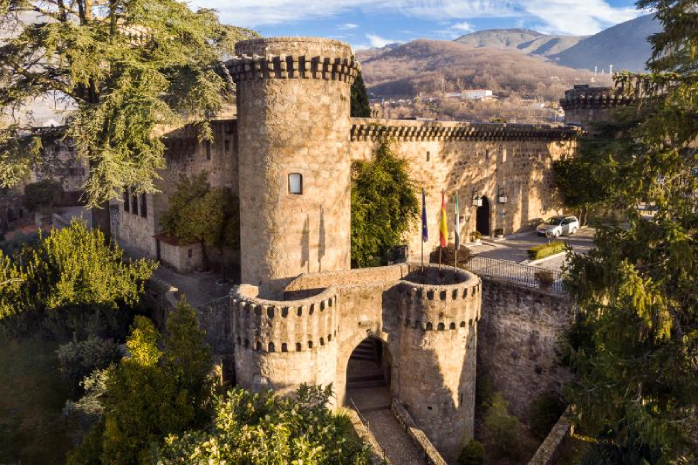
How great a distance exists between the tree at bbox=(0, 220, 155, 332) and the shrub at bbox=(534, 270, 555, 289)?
17.2 metres

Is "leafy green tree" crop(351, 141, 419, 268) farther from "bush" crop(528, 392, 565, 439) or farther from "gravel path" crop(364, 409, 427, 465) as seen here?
"bush" crop(528, 392, 565, 439)

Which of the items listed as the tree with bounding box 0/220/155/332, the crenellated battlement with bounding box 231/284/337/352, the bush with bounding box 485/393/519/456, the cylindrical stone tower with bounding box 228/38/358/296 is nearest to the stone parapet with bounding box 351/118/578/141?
the cylindrical stone tower with bounding box 228/38/358/296

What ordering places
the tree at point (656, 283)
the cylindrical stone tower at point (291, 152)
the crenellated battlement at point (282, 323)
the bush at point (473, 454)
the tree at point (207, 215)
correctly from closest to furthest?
the tree at point (656, 283)
the crenellated battlement at point (282, 323)
the bush at point (473, 454)
the cylindrical stone tower at point (291, 152)
the tree at point (207, 215)

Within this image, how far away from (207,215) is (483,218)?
659 inches

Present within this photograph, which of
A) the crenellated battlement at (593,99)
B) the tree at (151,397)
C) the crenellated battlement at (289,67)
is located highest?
the crenellated battlement at (593,99)

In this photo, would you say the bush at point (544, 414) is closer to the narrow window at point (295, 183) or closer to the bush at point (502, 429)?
the bush at point (502, 429)

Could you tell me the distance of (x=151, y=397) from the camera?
14.6 metres

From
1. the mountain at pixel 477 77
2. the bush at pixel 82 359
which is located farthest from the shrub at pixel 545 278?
the mountain at pixel 477 77

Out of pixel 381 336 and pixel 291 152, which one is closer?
pixel 381 336

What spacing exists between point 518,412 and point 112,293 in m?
18.3

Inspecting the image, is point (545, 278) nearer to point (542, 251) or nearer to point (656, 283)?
point (542, 251)

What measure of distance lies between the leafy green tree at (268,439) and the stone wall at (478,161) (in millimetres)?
15650

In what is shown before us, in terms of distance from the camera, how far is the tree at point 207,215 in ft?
87.1

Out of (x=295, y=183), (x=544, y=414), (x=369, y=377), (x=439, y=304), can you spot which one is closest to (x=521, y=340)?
(x=544, y=414)
